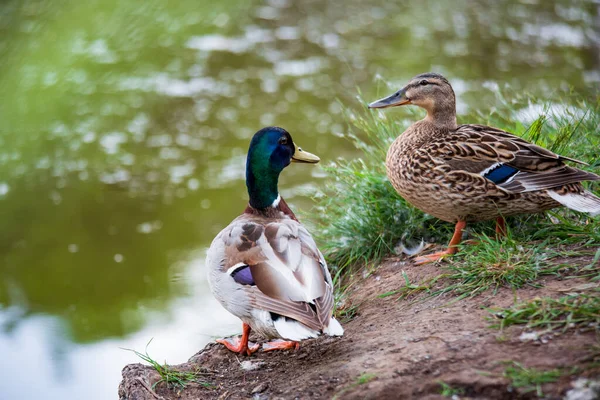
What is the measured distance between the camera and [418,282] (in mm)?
3379

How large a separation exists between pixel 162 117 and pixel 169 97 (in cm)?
42

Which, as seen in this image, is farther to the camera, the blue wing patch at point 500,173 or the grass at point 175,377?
the blue wing patch at point 500,173

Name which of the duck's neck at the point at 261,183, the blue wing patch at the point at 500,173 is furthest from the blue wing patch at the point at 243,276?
the blue wing patch at the point at 500,173

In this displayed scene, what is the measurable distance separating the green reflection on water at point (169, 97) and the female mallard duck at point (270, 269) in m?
1.27

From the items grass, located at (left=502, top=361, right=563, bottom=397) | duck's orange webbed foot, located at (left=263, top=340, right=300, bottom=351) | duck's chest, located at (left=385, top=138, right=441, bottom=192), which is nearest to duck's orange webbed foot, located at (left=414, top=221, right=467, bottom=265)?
duck's chest, located at (left=385, top=138, right=441, bottom=192)

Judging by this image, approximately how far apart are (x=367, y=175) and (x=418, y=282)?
0.98 metres

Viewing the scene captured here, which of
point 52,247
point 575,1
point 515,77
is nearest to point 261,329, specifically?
point 52,247

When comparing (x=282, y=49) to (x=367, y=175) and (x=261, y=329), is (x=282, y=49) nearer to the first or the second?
(x=367, y=175)

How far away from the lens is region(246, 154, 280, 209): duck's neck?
3.63 m

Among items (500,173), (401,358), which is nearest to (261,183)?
(500,173)

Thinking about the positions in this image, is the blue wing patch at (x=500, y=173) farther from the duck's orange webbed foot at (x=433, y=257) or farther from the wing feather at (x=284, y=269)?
the wing feather at (x=284, y=269)

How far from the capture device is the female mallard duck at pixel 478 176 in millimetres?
Result: 3254

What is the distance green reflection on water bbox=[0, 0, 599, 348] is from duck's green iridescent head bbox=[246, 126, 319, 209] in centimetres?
125

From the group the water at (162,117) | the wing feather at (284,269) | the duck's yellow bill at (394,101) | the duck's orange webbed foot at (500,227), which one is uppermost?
the duck's yellow bill at (394,101)
